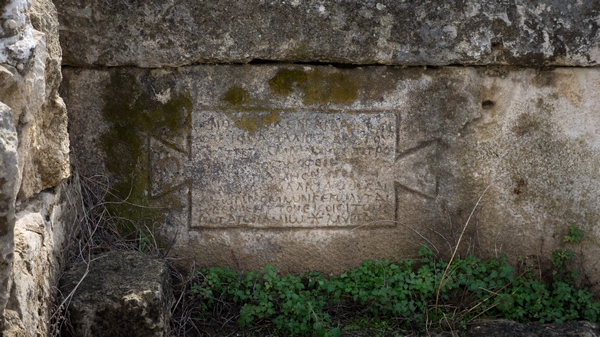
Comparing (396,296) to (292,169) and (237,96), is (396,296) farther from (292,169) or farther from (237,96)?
(237,96)

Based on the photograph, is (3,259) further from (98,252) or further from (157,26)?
(157,26)

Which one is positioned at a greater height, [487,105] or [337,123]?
[487,105]

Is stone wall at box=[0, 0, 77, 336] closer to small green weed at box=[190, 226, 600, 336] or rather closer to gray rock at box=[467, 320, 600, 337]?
small green weed at box=[190, 226, 600, 336]

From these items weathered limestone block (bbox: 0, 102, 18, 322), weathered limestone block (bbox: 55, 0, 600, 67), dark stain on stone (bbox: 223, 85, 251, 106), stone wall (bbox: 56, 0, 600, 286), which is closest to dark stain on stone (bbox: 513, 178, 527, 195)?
stone wall (bbox: 56, 0, 600, 286)

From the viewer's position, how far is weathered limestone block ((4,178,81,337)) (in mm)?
2119

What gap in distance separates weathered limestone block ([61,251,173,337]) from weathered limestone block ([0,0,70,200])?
0.42 meters

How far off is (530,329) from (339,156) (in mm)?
1180

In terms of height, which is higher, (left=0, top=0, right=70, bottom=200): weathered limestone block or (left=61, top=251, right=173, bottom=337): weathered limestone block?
(left=0, top=0, right=70, bottom=200): weathered limestone block

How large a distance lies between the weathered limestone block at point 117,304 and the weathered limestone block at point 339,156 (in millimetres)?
583

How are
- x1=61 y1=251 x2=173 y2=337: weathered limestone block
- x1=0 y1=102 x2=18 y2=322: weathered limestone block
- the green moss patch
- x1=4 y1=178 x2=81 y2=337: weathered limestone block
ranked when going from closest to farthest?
Answer: x1=0 y1=102 x2=18 y2=322: weathered limestone block, x1=4 y1=178 x2=81 y2=337: weathered limestone block, x1=61 y1=251 x2=173 y2=337: weathered limestone block, the green moss patch

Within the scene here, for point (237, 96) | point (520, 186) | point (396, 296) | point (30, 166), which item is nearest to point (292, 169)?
point (237, 96)

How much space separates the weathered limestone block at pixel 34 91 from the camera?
6.97 ft

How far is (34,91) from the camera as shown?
229 centimetres

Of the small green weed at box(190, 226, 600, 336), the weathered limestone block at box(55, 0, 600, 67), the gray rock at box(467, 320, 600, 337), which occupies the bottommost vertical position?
the gray rock at box(467, 320, 600, 337)
